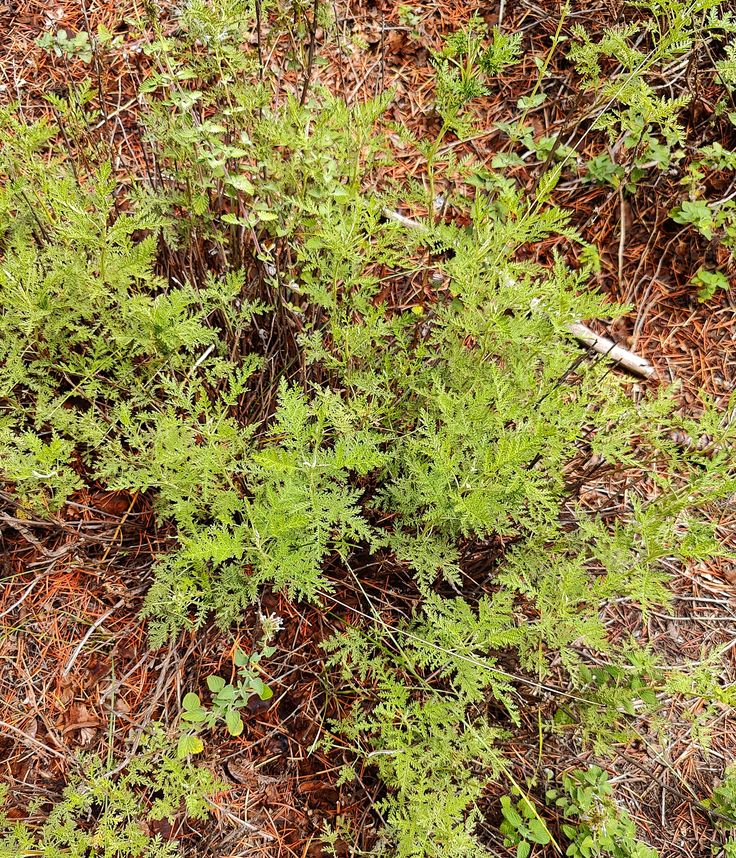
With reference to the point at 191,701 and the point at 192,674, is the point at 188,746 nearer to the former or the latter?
the point at 191,701

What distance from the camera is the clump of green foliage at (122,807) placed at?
7.18 ft

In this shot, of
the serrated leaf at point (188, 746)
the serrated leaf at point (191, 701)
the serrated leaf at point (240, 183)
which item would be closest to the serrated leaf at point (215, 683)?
the serrated leaf at point (191, 701)

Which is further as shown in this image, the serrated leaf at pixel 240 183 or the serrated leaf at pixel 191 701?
the serrated leaf at pixel 191 701

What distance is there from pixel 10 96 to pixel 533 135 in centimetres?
292

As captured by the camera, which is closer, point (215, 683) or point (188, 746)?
point (188, 746)

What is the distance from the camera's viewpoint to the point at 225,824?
2.43 metres

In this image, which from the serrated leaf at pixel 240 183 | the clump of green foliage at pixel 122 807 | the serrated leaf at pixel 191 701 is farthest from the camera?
the serrated leaf at pixel 191 701

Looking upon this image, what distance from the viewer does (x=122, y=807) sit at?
228 cm

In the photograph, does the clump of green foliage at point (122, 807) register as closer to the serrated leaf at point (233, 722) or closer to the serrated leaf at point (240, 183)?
the serrated leaf at point (233, 722)

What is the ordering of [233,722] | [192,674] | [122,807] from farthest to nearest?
[192,674]
[233,722]
[122,807]

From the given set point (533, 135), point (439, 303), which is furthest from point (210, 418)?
point (533, 135)

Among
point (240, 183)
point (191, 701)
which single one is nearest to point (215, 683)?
point (191, 701)

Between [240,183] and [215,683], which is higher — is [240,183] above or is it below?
above

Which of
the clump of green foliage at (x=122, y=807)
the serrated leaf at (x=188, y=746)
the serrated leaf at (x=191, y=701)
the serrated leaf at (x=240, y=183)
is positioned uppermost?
the serrated leaf at (x=240, y=183)
